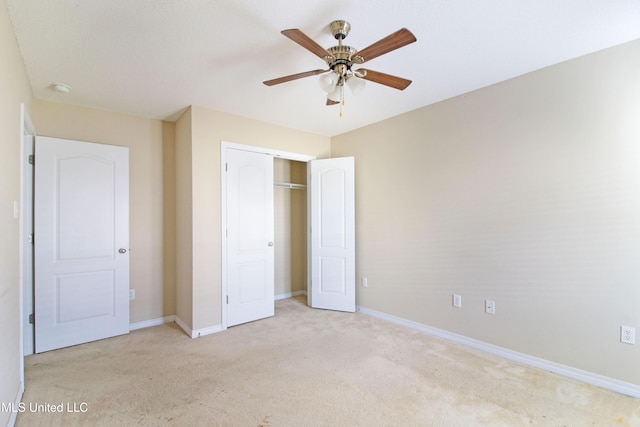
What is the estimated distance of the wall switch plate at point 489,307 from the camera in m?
2.72

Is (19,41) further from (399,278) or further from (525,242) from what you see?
(525,242)

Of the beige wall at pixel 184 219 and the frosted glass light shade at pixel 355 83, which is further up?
the frosted glass light shade at pixel 355 83

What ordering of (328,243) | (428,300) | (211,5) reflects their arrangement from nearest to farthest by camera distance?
(211,5) < (428,300) < (328,243)

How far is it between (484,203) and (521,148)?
56cm

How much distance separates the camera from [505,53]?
2205mm

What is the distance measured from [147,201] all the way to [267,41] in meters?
2.51

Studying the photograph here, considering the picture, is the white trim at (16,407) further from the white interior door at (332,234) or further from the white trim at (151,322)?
the white interior door at (332,234)

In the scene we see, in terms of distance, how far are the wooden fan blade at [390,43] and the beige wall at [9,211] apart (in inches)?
78.8

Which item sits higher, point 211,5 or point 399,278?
point 211,5

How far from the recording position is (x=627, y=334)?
2092 mm

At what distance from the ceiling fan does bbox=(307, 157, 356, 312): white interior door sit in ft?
6.20

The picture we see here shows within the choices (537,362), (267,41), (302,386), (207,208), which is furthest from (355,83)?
(537,362)

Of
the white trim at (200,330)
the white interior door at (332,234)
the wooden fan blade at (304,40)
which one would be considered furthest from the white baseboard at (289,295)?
the wooden fan blade at (304,40)

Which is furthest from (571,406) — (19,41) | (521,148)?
(19,41)
